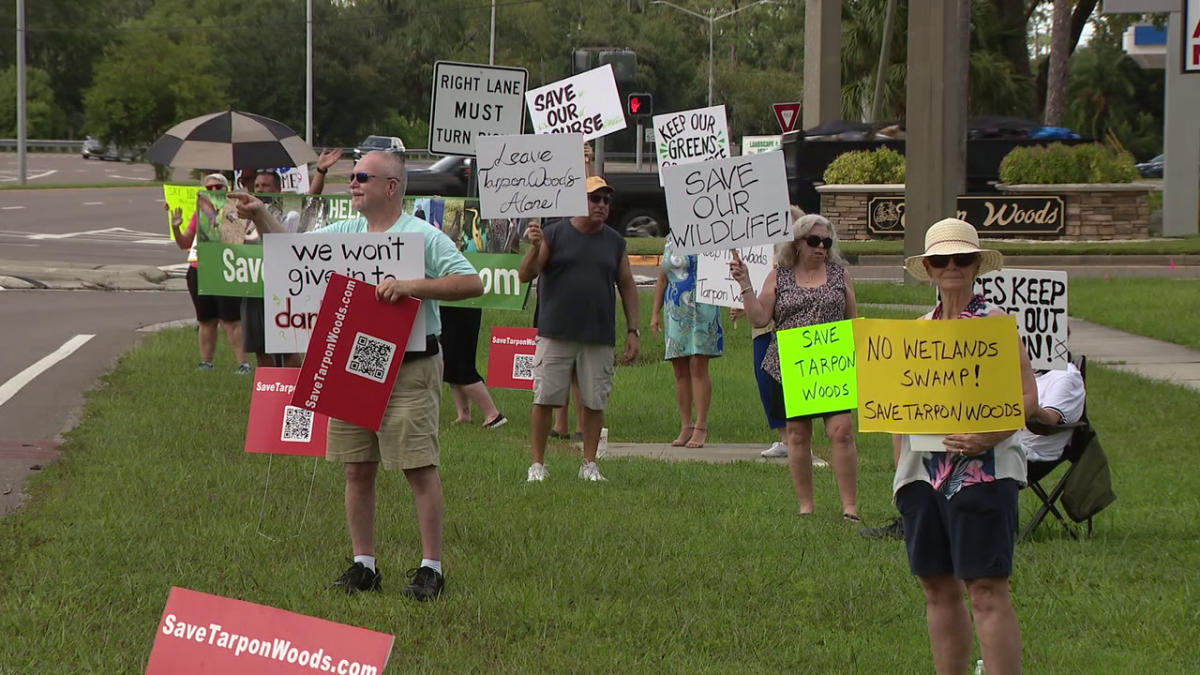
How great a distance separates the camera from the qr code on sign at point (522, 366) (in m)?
13.2

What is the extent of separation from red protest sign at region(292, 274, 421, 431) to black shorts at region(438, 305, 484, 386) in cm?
567

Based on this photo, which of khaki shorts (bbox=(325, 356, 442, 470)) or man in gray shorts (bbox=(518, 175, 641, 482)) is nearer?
khaki shorts (bbox=(325, 356, 442, 470))

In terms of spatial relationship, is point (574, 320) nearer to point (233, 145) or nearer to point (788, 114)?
point (233, 145)

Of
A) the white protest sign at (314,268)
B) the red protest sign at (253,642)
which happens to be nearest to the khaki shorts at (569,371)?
the white protest sign at (314,268)

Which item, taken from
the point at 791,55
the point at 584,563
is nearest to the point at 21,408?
the point at 584,563

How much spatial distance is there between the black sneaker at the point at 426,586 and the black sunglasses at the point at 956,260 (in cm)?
253

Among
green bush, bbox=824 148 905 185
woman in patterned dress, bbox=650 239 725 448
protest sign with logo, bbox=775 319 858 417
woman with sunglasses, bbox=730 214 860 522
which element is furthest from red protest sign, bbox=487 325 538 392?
green bush, bbox=824 148 905 185

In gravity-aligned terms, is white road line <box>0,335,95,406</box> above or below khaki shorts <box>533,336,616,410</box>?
below

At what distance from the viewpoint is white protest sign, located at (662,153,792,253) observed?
9.23 meters

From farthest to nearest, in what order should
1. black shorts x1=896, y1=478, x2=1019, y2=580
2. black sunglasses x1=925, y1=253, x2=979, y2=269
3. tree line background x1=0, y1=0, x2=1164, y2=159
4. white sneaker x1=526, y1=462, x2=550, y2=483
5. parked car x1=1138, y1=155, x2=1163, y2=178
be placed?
tree line background x1=0, y1=0, x2=1164, y2=159 → parked car x1=1138, y1=155, x2=1163, y2=178 → white sneaker x1=526, y1=462, x2=550, y2=483 → black sunglasses x1=925, y1=253, x2=979, y2=269 → black shorts x1=896, y1=478, x2=1019, y2=580

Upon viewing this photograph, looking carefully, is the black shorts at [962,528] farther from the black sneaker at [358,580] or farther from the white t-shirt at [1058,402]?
the white t-shirt at [1058,402]

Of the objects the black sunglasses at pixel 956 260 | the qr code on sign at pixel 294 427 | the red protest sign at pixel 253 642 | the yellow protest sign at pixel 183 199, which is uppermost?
the yellow protest sign at pixel 183 199

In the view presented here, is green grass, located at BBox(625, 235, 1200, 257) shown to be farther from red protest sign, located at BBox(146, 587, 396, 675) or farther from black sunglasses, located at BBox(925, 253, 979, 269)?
red protest sign, located at BBox(146, 587, 396, 675)

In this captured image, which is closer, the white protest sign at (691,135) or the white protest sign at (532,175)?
the white protest sign at (532,175)
